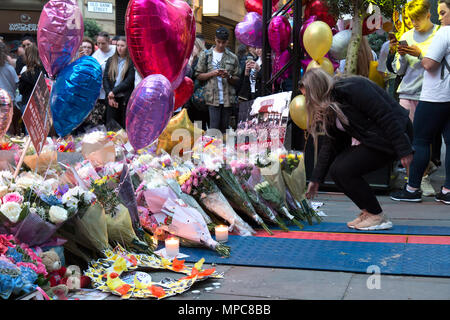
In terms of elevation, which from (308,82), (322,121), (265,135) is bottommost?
(265,135)

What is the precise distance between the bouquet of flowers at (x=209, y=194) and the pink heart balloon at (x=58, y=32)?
128cm

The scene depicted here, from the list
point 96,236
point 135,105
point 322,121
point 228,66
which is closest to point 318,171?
point 322,121

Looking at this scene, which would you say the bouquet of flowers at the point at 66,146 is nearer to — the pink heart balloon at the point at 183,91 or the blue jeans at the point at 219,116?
the pink heart balloon at the point at 183,91

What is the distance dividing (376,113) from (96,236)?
223 cm

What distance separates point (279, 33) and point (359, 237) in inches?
129

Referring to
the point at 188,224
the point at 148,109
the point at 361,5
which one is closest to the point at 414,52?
the point at 361,5

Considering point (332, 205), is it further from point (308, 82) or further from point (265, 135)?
point (308, 82)

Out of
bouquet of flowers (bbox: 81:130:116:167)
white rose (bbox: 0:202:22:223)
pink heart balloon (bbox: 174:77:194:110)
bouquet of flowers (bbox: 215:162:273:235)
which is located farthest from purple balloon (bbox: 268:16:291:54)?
white rose (bbox: 0:202:22:223)

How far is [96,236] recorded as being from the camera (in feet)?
11.1

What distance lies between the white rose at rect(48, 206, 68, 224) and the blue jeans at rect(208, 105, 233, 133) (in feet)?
16.6

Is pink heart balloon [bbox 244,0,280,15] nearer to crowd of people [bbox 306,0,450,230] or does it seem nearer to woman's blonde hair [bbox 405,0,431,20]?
woman's blonde hair [bbox 405,0,431,20]

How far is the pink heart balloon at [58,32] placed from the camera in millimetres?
4371

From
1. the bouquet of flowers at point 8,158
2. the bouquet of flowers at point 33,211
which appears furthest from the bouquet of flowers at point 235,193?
the bouquet of flowers at point 33,211

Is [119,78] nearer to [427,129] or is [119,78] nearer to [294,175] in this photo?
[294,175]
